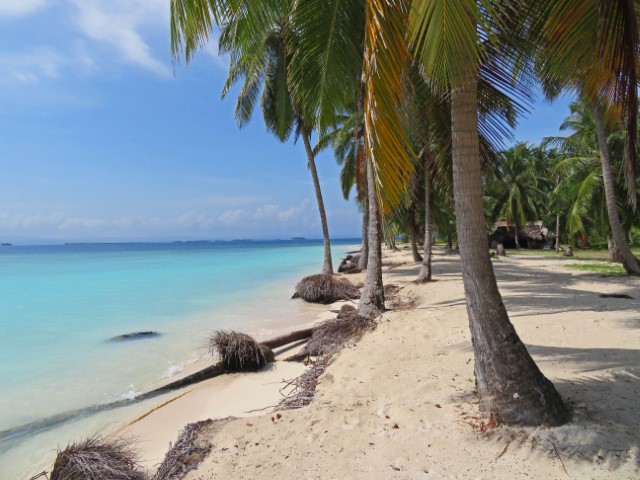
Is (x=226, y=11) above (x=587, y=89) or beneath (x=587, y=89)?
above

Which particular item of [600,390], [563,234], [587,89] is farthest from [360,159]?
[563,234]

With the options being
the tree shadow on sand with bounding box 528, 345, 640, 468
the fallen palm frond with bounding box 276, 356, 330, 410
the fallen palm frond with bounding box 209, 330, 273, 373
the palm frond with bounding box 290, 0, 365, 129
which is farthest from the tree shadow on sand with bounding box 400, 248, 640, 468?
the palm frond with bounding box 290, 0, 365, 129

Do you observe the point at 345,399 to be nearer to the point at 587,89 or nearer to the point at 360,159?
the point at 587,89

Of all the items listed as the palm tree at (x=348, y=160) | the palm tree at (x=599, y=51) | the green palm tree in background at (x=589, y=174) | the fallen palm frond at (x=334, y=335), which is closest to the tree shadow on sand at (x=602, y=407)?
the palm tree at (x=599, y=51)

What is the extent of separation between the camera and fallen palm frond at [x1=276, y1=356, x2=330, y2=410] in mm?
4297

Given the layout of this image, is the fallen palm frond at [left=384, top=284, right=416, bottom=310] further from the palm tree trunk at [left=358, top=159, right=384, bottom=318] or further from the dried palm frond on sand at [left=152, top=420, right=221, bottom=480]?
the dried palm frond on sand at [left=152, top=420, right=221, bottom=480]

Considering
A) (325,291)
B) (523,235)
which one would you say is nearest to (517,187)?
(523,235)

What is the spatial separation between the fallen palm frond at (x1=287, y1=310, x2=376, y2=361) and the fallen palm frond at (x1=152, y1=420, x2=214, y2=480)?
2824 millimetres

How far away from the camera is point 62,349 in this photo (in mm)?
8617

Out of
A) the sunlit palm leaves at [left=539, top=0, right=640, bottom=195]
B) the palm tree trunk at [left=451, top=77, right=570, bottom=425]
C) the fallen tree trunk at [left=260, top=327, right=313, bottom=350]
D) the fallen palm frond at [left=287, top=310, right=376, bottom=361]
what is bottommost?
the fallen tree trunk at [left=260, top=327, right=313, bottom=350]

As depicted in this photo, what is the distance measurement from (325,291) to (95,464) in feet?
32.7

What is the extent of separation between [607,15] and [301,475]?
410cm

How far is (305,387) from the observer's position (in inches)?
190

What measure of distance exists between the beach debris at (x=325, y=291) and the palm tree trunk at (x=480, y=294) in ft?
31.6
